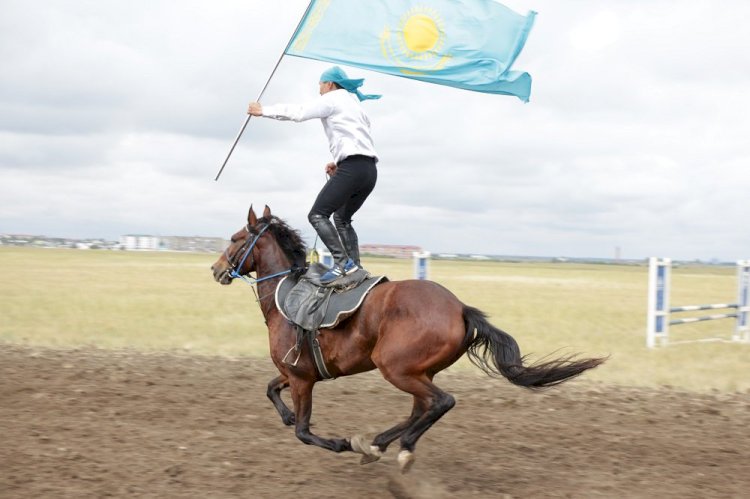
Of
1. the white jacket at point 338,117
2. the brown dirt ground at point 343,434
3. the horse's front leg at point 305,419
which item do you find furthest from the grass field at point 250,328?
the white jacket at point 338,117

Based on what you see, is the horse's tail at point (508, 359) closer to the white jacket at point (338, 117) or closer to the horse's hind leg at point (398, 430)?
the horse's hind leg at point (398, 430)

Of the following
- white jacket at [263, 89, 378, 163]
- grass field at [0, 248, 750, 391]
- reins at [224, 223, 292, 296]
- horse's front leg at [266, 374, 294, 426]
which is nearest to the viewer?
white jacket at [263, 89, 378, 163]

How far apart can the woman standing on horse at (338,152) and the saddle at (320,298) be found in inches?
4.6

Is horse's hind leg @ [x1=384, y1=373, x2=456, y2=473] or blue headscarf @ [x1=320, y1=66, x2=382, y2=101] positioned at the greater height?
blue headscarf @ [x1=320, y1=66, x2=382, y2=101]

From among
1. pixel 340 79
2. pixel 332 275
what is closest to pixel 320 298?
pixel 332 275

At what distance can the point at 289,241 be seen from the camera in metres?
7.27

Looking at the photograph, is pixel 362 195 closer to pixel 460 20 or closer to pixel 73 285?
pixel 460 20

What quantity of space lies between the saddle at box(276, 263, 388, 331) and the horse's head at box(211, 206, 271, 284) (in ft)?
1.71

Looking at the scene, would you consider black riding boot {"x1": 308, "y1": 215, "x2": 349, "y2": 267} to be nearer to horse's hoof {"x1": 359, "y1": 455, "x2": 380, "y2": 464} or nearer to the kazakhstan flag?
A: horse's hoof {"x1": 359, "y1": 455, "x2": 380, "y2": 464}

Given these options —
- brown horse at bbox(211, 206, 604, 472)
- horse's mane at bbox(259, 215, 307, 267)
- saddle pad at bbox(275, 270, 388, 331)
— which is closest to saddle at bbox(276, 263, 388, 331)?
saddle pad at bbox(275, 270, 388, 331)

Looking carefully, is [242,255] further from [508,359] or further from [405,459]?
[508,359]

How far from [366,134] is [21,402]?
17.2ft

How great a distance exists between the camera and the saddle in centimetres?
636

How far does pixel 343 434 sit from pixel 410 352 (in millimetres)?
2425
